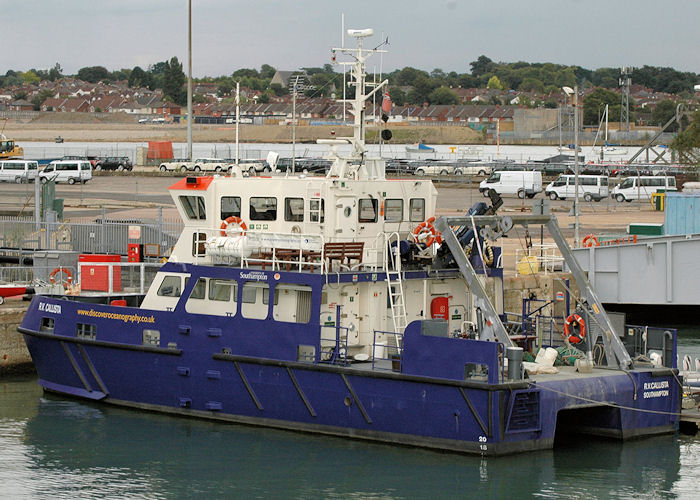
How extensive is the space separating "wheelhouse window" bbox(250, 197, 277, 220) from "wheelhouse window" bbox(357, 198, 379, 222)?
1.56 metres

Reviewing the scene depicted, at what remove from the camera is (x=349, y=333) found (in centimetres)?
1961

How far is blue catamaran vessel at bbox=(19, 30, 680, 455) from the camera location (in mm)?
17688

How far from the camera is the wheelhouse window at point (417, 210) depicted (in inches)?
827

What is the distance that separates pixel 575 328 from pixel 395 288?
3.17 m

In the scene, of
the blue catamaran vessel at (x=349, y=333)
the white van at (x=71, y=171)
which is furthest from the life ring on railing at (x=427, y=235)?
the white van at (x=71, y=171)

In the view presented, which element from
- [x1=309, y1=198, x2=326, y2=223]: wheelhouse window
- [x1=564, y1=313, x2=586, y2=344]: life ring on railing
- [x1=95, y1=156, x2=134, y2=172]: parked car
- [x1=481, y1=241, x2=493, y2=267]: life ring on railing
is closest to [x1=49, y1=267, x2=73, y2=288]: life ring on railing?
[x1=309, y1=198, x2=326, y2=223]: wheelhouse window

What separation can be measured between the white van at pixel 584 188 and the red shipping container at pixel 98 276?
118 ft

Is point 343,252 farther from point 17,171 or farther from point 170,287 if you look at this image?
point 17,171

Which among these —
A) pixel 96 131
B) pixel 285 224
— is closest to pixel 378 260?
pixel 285 224

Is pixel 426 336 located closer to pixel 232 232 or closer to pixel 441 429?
pixel 441 429

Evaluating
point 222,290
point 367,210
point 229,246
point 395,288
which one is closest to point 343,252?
point 395,288

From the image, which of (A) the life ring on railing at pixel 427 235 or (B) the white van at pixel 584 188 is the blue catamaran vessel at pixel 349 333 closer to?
(A) the life ring on railing at pixel 427 235

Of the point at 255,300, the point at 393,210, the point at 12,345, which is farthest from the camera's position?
the point at 12,345

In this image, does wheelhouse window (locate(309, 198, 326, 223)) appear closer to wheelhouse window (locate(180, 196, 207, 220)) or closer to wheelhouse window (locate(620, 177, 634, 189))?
wheelhouse window (locate(180, 196, 207, 220))
